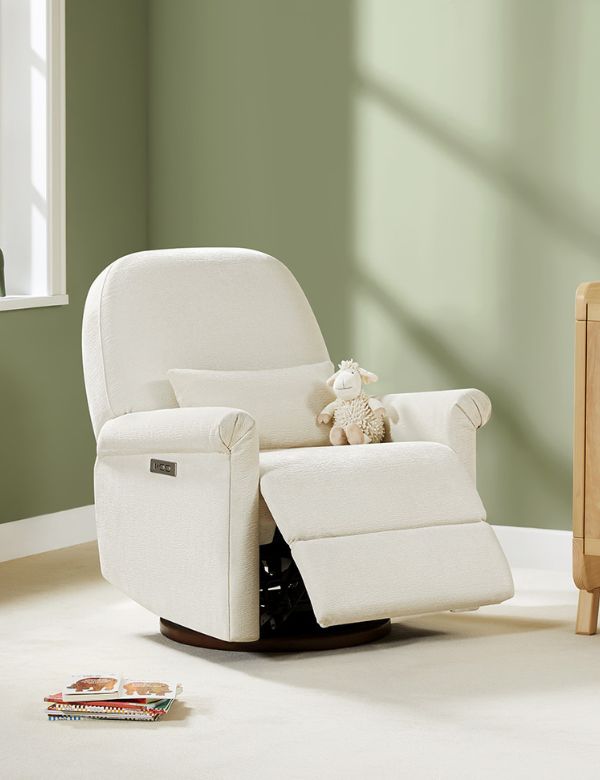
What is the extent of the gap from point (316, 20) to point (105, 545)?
6.87 feet

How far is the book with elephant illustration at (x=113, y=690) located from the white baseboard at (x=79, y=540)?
168 cm

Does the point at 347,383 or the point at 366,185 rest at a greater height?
the point at 366,185

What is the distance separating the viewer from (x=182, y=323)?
3.62m

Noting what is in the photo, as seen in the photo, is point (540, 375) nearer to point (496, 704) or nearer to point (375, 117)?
point (375, 117)

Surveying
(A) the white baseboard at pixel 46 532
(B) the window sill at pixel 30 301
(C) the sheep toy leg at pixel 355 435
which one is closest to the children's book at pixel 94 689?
(C) the sheep toy leg at pixel 355 435

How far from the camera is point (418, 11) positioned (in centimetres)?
445

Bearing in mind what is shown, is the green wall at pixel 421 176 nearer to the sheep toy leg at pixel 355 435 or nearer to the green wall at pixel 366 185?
the green wall at pixel 366 185

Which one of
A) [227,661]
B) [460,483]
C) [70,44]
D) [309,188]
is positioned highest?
[70,44]

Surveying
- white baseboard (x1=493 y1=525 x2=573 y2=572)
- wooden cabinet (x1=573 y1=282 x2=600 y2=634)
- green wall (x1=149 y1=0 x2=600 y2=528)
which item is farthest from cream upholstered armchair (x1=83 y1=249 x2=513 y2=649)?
white baseboard (x1=493 y1=525 x2=573 y2=572)

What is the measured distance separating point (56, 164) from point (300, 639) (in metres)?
2.09

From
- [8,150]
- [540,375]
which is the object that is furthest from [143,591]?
[8,150]

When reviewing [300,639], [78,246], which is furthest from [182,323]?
[78,246]

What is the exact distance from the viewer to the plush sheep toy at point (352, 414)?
11.7ft

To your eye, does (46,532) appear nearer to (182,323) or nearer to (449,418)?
(182,323)
